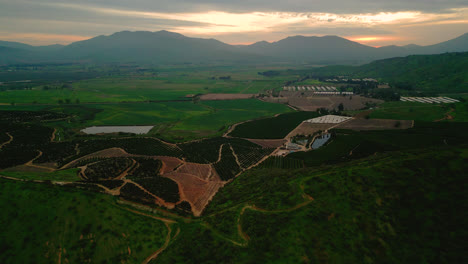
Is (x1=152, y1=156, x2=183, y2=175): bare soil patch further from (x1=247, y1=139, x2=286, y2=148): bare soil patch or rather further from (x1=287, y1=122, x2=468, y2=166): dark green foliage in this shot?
(x1=247, y1=139, x2=286, y2=148): bare soil patch

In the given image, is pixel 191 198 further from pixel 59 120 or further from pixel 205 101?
pixel 205 101

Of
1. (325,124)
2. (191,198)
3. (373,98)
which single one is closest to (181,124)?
(325,124)

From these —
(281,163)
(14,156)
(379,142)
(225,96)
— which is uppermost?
(225,96)

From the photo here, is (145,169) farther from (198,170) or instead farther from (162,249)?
(162,249)

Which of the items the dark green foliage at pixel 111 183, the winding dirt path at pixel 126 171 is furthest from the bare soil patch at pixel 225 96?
the dark green foliage at pixel 111 183

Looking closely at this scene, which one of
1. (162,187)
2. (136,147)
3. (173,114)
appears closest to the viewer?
(162,187)

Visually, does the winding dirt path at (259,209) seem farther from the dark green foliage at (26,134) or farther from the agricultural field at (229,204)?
the dark green foliage at (26,134)

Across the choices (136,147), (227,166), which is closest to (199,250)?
(227,166)
